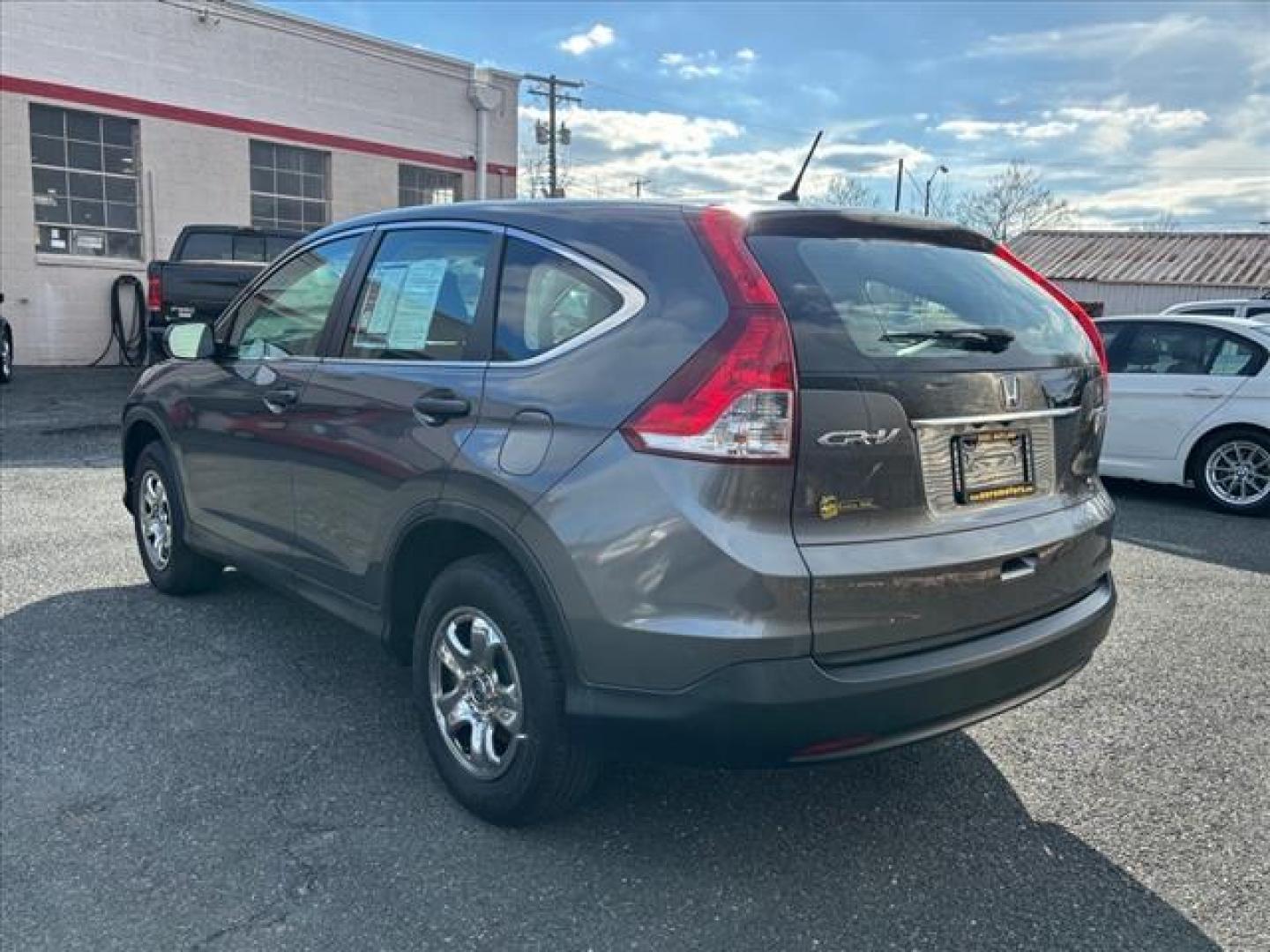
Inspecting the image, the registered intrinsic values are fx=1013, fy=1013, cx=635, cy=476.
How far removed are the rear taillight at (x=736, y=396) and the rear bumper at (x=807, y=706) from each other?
54 cm

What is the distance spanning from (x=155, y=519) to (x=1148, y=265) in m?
36.7

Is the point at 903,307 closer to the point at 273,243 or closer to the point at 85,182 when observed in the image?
the point at 273,243

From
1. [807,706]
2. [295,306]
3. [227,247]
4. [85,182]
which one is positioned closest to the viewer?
[807,706]

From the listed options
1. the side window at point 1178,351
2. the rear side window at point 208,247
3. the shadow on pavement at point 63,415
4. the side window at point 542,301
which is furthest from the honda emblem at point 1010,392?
the rear side window at point 208,247

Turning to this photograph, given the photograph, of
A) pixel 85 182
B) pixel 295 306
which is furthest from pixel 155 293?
pixel 295 306

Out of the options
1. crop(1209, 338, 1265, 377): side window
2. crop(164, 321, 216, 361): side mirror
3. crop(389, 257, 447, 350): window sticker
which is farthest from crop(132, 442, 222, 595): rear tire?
crop(1209, 338, 1265, 377): side window

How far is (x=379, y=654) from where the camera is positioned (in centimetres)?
443

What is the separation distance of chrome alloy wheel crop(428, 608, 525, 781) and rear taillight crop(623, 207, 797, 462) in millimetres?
832

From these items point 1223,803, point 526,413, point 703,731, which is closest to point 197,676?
point 526,413

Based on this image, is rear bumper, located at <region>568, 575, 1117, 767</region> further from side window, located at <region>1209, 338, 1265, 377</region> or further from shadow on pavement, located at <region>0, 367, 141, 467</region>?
shadow on pavement, located at <region>0, 367, 141, 467</region>

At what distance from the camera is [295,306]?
4.14m

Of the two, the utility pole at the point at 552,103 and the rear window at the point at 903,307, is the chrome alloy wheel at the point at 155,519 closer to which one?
the rear window at the point at 903,307

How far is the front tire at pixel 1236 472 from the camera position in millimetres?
7809

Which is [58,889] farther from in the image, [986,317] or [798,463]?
[986,317]
